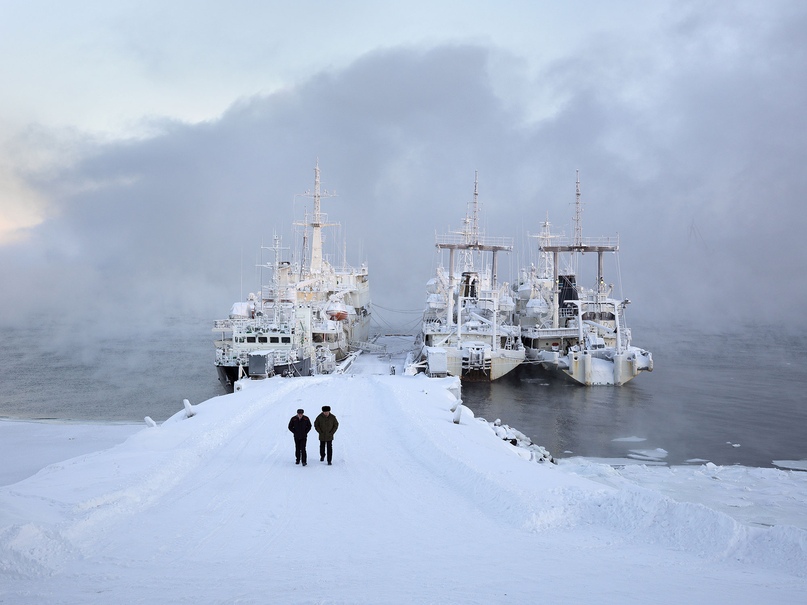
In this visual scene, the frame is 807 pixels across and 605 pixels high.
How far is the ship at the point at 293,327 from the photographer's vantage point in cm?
3722

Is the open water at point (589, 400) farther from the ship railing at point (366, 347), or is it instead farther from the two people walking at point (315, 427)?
the two people walking at point (315, 427)

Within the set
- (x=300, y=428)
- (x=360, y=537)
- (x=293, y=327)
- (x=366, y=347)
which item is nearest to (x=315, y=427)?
(x=300, y=428)

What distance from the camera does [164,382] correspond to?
44781 mm

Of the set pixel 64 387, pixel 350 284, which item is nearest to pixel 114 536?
pixel 64 387

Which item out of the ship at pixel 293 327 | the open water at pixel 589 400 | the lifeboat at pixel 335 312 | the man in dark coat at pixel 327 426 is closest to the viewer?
the man in dark coat at pixel 327 426

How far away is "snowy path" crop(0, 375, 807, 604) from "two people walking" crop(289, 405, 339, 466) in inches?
16.8

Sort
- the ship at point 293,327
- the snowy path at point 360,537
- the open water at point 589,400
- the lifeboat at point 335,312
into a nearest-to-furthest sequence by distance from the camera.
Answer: the snowy path at point 360,537 < the open water at point 589,400 < the ship at point 293,327 < the lifeboat at point 335,312

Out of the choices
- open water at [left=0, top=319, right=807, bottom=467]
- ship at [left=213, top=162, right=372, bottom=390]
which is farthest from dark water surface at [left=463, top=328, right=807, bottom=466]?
ship at [left=213, top=162, right=372, bottom=390]

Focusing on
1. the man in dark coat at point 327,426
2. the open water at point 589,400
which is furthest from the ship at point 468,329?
the man in dark coat at point 327,426

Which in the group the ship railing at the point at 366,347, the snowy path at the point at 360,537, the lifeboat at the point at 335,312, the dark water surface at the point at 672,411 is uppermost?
the lifeboat at the point at 335,312

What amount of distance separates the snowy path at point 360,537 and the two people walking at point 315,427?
43 cm

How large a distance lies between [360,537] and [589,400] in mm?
34024

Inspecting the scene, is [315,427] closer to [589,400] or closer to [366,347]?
[589,400]

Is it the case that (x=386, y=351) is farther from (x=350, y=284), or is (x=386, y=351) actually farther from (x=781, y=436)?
(x=781, y=436)
